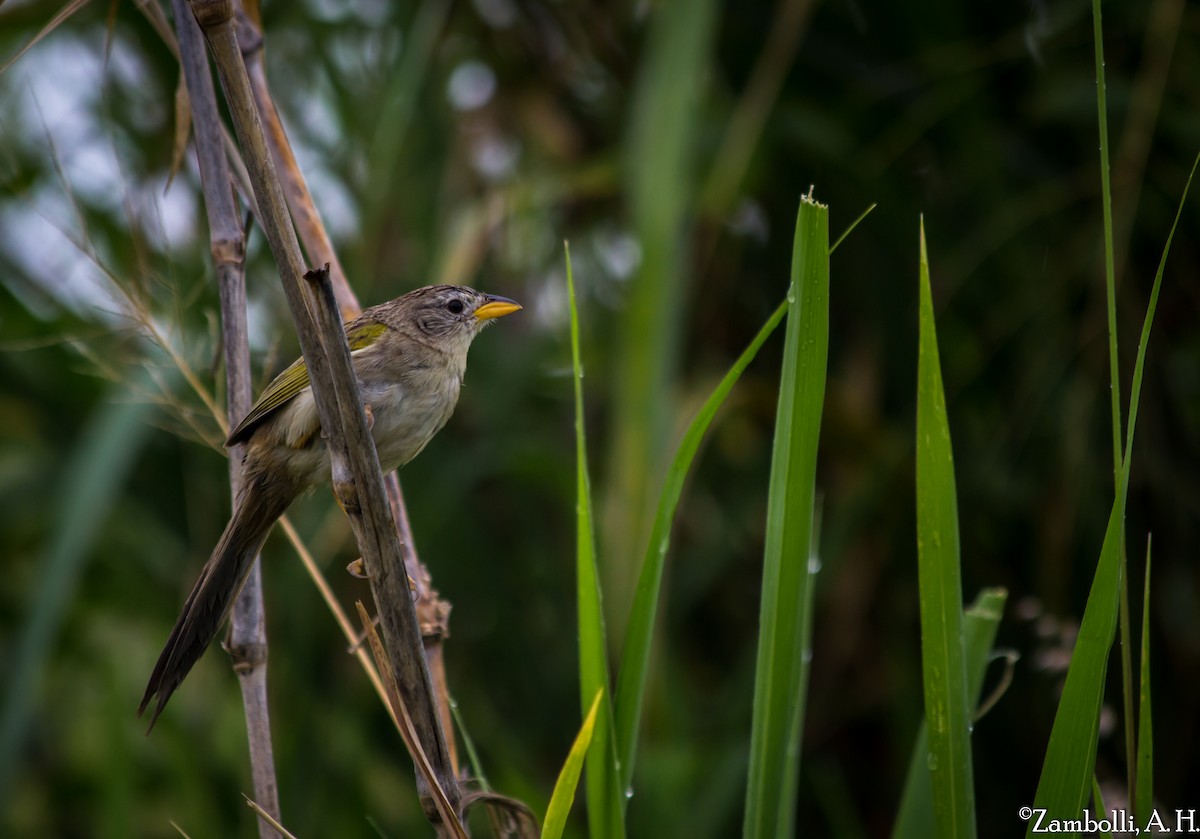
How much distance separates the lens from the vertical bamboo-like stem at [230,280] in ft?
5.98

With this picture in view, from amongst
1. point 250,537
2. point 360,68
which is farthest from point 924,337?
point 360,68

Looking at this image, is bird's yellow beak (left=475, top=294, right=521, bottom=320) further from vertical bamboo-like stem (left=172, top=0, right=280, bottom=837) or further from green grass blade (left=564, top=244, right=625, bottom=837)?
green grass blade (left=564, top=244, right=625, bottom=837)

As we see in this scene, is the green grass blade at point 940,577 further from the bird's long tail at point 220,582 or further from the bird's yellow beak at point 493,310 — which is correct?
the bird's yellow beak at point 493,310

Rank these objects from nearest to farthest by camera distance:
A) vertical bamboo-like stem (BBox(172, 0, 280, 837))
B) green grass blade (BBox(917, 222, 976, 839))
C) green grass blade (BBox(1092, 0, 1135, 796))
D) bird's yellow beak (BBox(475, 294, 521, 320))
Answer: green grass blade (BBox(1092, 0, 1135, 796)), green grass blade (BBox(917, 222, 976, 839)), vertical bamboo-like stem (BBox(172, 0, 280, 837)), bird's yellow beak (BBox(475, 294, 521, 320))

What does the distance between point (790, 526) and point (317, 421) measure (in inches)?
Answer: 50.6

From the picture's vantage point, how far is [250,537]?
229 centimetres

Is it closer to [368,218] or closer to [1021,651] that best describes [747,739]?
[1021,651]

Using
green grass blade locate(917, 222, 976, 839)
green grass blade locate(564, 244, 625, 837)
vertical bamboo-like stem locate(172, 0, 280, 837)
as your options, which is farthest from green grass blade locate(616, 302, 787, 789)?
vertical bamboo-like stem locate(172, 0, 280, 837)

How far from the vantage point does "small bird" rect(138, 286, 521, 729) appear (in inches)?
80.5

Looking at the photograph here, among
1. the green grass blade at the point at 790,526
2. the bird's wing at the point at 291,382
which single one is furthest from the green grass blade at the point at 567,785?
the bird's wing at the point at 291,382

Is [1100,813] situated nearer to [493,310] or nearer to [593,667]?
[593,667]

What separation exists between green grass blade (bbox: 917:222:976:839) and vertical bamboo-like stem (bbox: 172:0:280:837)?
969 mm

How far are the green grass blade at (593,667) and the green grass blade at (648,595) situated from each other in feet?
0.11

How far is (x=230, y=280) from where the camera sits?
189 cm
